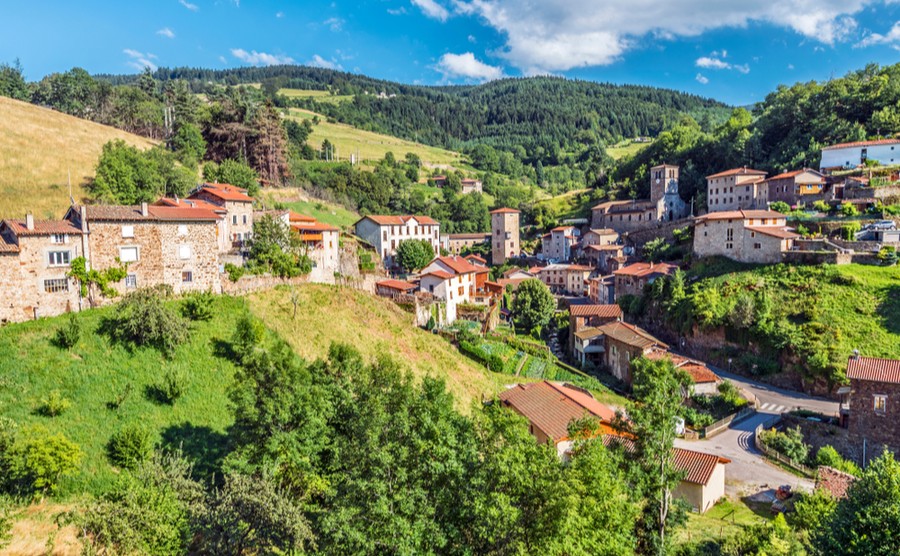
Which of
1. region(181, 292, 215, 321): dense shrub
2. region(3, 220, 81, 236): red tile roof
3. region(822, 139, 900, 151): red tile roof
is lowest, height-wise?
region(181, 292, 215, 321): dense shrub

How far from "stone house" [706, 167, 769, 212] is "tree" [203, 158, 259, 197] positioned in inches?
2608

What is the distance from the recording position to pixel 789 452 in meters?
31.3

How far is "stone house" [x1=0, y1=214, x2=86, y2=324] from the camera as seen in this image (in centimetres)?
2678

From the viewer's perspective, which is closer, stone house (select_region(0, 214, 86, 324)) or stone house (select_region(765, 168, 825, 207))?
stone house (select_region(0, 214, 86, 324))

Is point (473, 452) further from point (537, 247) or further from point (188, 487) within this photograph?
point (537, 247)

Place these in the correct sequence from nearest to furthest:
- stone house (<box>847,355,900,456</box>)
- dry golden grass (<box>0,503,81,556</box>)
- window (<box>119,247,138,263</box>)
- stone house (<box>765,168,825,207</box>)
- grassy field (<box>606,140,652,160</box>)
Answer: dry golden grass (<box>0,503,81,556</box>), stone house (<box>847,355,900,456</box>), window (<box>119,247,138,263</box>), stone house (<box>765,168,825,207</box>), grassy field (<box>606,140,652,160</box>)

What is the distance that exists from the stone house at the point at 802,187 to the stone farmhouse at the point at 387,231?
4870 cm

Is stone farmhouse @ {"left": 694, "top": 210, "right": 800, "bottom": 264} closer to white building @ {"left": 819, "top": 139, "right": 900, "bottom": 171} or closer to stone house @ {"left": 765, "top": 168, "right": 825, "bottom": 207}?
stone house @ {"left": 765, "top": 168, "right": 825, "bottom": 207}

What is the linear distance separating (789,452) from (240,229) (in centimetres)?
4770

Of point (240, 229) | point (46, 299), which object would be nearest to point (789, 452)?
point (46, 299)

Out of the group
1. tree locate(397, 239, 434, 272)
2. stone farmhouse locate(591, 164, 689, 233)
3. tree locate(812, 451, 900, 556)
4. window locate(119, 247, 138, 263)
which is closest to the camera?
tree locate(812, 451, 900, 556)

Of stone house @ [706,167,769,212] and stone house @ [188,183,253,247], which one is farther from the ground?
stone house @ [706,167,769,212]

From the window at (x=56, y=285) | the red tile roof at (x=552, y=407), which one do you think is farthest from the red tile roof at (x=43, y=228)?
the red tile roof at (x=552, y=407)

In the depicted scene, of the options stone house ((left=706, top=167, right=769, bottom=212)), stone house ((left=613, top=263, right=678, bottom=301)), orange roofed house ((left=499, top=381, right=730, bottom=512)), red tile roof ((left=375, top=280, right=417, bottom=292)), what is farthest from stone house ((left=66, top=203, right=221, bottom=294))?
stone house ((left=706, top=167, right=769, bottom=212))
